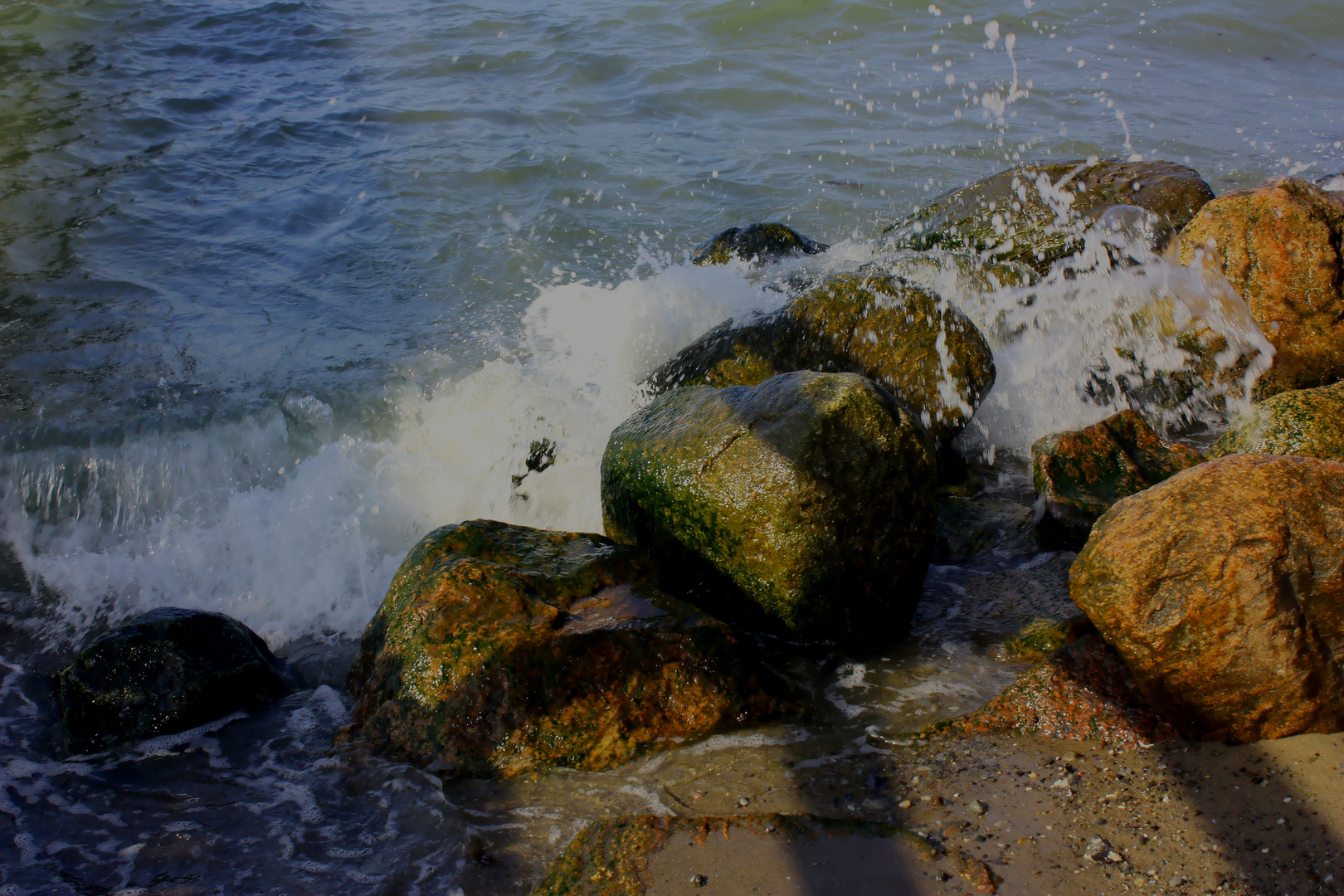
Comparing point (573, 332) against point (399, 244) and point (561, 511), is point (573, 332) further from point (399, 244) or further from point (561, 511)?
point (399, 244)

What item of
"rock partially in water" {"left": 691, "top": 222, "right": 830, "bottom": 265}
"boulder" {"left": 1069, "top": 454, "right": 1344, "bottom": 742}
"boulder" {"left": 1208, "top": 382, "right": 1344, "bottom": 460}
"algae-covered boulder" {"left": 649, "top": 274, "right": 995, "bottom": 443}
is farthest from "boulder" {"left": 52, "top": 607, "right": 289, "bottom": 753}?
"rock partially in water" {"left": 691, "top": 222, "right": 830, "bottom": 265}

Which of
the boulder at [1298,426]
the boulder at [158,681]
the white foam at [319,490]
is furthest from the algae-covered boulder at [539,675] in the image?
the boulder at [1298,426]

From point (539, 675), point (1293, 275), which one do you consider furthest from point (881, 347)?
point (539, 675)

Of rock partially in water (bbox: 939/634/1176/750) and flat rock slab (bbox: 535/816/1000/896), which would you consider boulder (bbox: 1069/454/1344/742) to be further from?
flat rock slab (bbox: 535/816/1000/896)

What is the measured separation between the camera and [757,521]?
344cm

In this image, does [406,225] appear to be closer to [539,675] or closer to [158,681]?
[158,681]

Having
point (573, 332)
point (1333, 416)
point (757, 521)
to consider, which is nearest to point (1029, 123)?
point (573, 332)

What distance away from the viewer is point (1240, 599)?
2.63 meters

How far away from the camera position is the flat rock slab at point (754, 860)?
2348 mm

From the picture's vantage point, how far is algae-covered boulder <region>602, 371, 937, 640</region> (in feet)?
11.2

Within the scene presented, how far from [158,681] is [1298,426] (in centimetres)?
497

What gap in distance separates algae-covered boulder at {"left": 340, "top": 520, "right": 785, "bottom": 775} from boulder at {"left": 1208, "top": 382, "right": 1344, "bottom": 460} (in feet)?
8.47

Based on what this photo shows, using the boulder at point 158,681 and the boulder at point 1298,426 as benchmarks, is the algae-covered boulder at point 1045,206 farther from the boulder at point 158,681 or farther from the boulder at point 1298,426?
the boulder at point 158,681

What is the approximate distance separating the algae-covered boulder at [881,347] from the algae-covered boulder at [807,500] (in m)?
1.22
